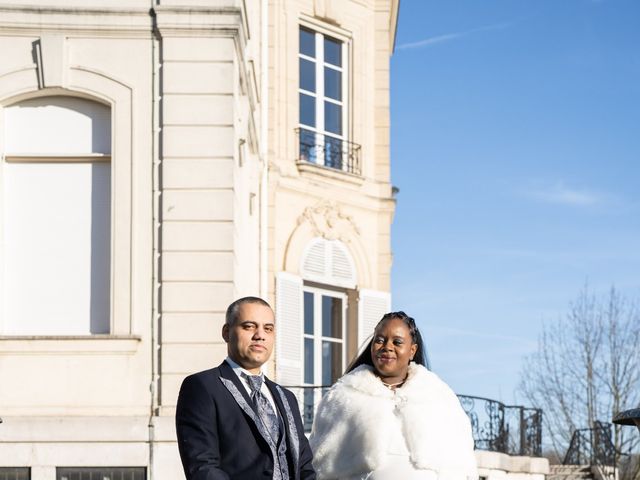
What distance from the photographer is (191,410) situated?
6641mm

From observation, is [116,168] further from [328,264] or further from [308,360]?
[328,264]

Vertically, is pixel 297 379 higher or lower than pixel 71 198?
lower

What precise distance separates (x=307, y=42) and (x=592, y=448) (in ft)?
43.0

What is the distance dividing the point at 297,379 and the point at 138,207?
7749 mm

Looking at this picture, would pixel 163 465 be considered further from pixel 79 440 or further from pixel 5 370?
pixel 5 370

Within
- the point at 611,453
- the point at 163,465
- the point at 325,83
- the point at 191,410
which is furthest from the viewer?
the point at 611,453

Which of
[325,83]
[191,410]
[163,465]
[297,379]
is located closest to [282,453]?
[191,410]

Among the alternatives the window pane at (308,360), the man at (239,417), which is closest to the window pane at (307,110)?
the window pane at (308,360)

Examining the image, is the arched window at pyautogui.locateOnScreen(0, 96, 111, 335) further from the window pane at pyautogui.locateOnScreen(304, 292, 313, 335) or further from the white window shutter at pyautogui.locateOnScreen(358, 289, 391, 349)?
the white window shutter at pyautogui.locateOnScreen(358, 289, 391, 349)

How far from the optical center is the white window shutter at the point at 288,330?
22.3 m

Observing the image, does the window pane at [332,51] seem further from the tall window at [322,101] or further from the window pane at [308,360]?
the window pane at [308,360]

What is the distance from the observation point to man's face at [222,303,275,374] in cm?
673

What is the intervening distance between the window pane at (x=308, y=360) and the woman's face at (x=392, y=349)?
15.2 m

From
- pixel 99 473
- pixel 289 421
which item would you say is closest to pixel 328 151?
pixel 99 473
